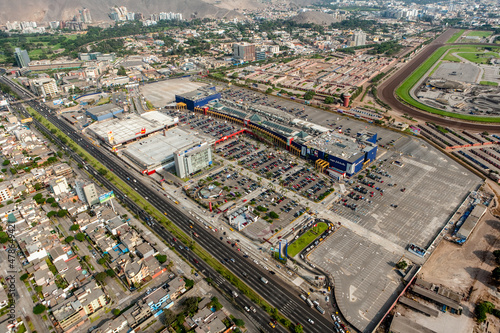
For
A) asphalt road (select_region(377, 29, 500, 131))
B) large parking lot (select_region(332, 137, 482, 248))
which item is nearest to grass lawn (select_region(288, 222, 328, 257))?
large parking lot (select_region(332, 137, 482, 248))

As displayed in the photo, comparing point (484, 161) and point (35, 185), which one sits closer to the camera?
point (35, 185)

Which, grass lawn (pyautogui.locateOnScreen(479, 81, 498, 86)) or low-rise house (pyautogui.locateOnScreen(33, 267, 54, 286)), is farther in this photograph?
grass lawn (pyautogui.locateOnScreen(479, 81, 498, 86))

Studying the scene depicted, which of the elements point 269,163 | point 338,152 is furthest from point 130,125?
point 338,152

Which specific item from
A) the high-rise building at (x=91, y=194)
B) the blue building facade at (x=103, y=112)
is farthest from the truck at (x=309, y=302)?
the blue building facade at (x=103, y=112)

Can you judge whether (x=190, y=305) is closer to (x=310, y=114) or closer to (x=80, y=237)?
(x=80, y=237)

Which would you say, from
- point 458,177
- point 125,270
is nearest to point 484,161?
point 458,177

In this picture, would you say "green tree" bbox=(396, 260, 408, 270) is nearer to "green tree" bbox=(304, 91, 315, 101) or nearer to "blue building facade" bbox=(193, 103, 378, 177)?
"blue building facade" bbox=(193, 103, 378, 177)

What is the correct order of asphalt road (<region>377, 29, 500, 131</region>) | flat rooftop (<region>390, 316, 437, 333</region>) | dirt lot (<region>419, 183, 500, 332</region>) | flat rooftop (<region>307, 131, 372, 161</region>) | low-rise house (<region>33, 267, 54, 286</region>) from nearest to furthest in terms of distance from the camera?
flat rooftop (<region>390, 316, 437, 333</region>) → dirt lot (<region>419, 183, 500, 332</region>) → low-rise house (<region>33, 267, 54, 286</region>) → flat rooftop (<region>307, 131, 372, 161</region>) → asphalt road (<region>377, 29, 500, 131</region>)

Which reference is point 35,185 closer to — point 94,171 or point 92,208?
point 94,171

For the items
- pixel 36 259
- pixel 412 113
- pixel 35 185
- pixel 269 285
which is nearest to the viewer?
pixel 269 285
